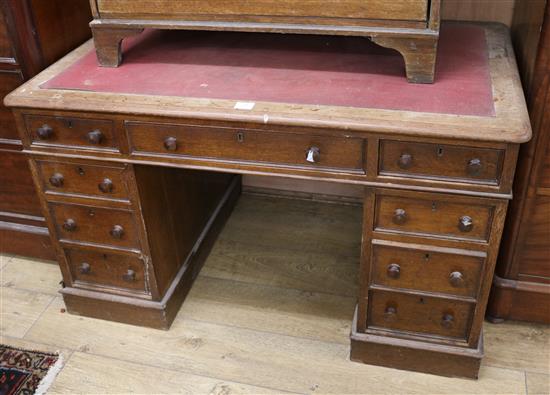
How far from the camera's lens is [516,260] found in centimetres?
193

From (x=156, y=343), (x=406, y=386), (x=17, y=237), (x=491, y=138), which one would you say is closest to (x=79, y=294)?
(x=156, y=343)

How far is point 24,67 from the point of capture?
1986 millimetres

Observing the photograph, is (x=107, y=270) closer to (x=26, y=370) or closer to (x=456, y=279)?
(x=26, y=370)

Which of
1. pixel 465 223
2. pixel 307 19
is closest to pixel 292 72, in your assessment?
pixel 307 19

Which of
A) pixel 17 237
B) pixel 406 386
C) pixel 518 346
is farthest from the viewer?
pixel 17 237

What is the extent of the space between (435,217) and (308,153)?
0.39 m

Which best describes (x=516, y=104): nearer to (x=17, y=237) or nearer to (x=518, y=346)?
(x=518, y=346)

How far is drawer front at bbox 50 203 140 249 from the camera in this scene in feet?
6.24

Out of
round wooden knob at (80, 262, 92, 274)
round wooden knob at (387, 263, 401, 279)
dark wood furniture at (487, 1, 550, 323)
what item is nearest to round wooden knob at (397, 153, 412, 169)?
round wooden knob at (387, 263, 401, 279)

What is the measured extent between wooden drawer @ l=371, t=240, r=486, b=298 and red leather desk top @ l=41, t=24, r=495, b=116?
0.41 meters

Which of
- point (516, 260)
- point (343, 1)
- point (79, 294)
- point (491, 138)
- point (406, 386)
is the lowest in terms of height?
point (406, 386)

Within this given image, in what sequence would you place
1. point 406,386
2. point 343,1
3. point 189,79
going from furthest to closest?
point 406,386 → point 189,79 → point 343,1

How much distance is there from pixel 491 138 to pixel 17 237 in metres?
1.87

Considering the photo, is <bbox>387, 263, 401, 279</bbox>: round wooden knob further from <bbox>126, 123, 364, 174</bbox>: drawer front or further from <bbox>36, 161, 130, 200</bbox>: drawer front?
<bbox>36, 161, 130, 200</bbox>: drawer front
